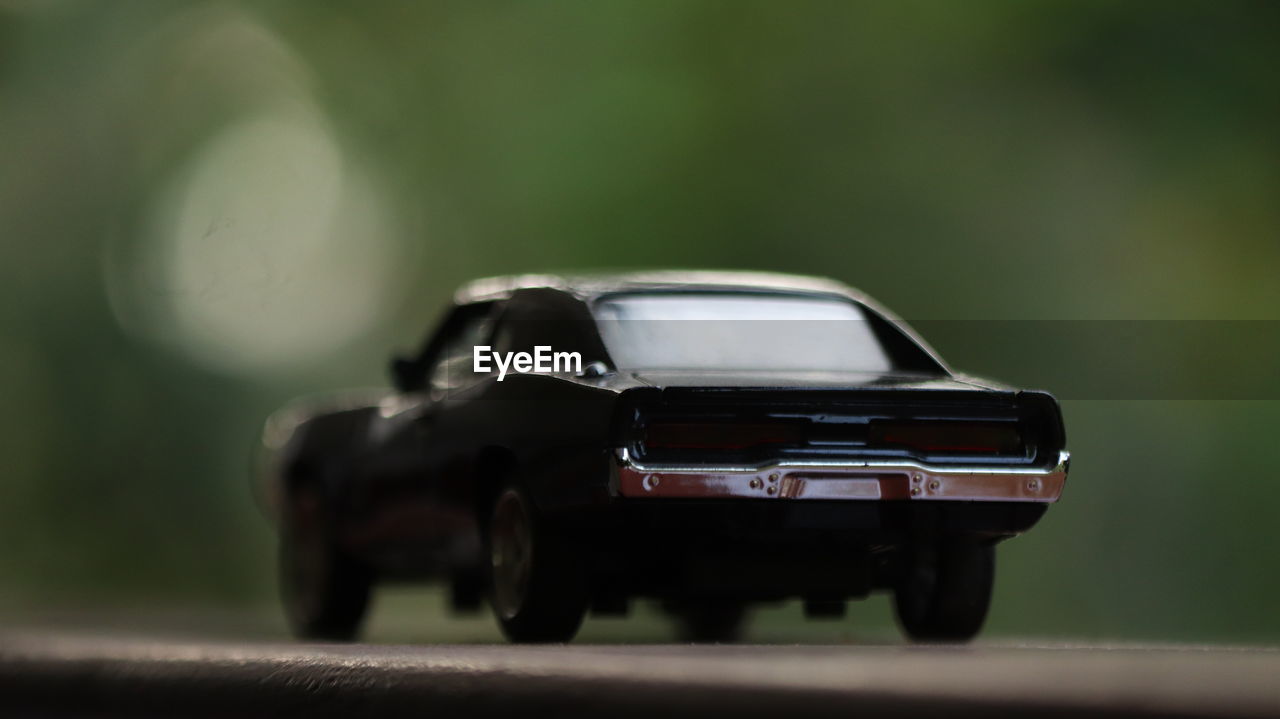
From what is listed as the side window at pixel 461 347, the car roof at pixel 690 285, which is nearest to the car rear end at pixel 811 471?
the car roof at pixel 690 285

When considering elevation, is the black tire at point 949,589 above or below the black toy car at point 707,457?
below

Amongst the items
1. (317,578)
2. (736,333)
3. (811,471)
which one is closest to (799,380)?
(811,471)

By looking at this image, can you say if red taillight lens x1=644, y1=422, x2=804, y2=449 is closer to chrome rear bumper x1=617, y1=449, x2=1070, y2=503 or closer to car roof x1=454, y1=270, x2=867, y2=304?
chrome rear bumper x1=617, y1=449, x2=1070, y2=503

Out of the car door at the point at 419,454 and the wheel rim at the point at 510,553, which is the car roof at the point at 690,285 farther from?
the wheel rim at the point at 510,553

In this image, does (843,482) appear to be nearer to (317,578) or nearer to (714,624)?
(317,578)

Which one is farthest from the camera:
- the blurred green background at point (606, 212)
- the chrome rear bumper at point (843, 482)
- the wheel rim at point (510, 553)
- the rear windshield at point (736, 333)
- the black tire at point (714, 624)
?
the blurred green background at point (606, 212)

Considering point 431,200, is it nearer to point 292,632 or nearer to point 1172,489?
point 1172,489

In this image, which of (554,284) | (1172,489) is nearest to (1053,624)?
(1172,489)

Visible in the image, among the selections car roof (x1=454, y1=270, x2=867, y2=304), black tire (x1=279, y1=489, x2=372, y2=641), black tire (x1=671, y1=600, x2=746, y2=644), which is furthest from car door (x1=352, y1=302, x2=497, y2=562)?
black tire (x1=671, y1=600, x2=746, y2=644)
